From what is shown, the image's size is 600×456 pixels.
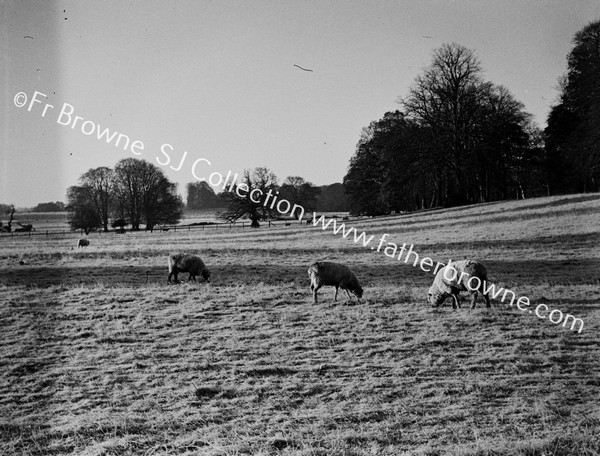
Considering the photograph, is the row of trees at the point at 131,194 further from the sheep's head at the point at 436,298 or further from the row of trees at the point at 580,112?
the sheep's head at the point at 436,298

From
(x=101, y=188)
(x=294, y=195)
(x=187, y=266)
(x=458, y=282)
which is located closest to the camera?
(x=458, y=282)

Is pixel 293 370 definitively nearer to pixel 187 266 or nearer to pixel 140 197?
pixel 187 266

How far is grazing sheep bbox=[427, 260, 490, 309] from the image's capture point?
36.5 feet

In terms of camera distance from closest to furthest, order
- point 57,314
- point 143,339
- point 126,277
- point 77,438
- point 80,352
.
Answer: point 77,438 → point 80,352 → point 143,339 → point 57,314 → point 126,277

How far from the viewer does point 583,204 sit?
2831 centimetres

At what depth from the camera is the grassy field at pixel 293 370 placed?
5352mm

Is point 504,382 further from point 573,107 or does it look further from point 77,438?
point 573,107

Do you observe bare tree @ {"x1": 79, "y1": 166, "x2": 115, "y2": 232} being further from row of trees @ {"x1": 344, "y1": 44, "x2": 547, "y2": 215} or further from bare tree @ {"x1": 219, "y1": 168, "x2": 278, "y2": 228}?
row of trees @ {"x1": 344, "y1": 44, "x2": 547, "y2": 215}

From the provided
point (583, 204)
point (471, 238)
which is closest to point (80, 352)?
point (471, 238)

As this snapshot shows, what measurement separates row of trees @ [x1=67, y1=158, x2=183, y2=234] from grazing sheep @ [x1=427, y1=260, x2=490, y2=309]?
46.5m

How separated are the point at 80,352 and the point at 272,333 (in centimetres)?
397

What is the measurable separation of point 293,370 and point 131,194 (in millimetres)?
50702

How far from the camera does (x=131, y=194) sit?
175 feet

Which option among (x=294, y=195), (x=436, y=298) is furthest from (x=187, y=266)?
(x=294, y=195)
